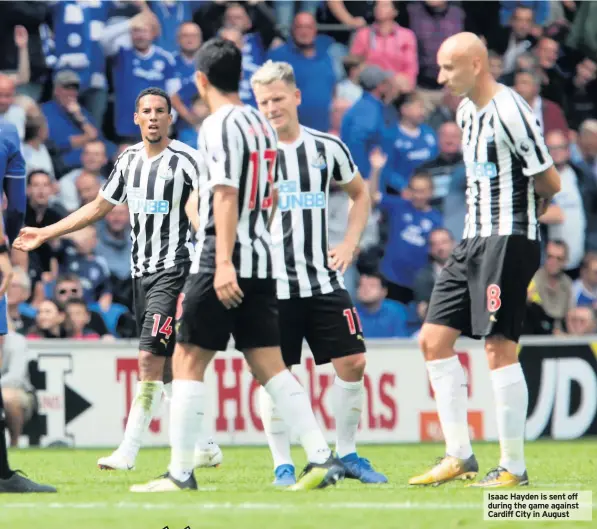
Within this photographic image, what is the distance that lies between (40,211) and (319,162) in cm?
613

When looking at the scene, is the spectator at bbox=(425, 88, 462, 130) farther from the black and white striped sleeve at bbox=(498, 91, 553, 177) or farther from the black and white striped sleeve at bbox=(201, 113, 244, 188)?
the black and white striped sleeve at bbox=(201, 113, 244, 188)

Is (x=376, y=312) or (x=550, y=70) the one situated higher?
(x=550, y=70)

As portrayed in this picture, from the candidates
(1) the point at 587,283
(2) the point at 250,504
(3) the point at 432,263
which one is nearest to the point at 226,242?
(2) the point at 250,504

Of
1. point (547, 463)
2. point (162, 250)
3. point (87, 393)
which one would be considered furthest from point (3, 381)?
point (547, 463)

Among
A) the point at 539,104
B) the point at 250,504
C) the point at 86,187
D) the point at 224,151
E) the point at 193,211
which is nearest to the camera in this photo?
the point at 250,504

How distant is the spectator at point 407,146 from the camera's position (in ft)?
47.8

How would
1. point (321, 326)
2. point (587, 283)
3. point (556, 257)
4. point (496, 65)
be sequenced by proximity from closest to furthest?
1. point (321, 326)
2. point (556, 257)
3. point (587, 283)
4. point (496, 65)

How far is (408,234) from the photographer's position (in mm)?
14180

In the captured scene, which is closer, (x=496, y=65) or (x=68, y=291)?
(x=68, y=291)

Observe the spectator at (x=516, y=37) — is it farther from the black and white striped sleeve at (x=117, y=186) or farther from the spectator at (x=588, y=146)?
the black and white striped sleeve at (x=117, y=186)

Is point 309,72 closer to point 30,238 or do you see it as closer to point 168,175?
point 168,175

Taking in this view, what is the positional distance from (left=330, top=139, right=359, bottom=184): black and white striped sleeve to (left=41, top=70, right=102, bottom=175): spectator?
6693 millimetres

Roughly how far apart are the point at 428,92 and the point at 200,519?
1059 centimetres

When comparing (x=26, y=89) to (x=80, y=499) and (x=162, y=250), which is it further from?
(x=80, y=499)
